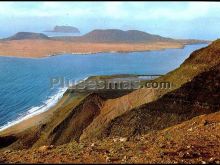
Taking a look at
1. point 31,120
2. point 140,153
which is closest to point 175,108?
point 140,153

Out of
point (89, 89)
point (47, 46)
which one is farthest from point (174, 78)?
point (47, 46)

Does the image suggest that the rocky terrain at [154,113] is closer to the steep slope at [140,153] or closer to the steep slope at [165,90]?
the steep slope at [165,90]

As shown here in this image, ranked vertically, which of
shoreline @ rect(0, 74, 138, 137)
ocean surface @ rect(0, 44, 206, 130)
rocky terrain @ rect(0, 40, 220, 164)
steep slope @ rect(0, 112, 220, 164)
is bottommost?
shoreline @ rect(0, 74, 138, 137)

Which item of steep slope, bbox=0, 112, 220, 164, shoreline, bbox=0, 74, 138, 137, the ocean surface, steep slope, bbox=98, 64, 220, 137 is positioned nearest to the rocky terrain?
steep slope, bbox=98, 64, 220, 137

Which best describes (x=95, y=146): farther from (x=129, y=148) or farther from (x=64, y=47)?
(x=64, y=47)

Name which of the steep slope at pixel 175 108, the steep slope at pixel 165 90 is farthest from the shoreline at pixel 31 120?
the steep slope at pixel 175 108

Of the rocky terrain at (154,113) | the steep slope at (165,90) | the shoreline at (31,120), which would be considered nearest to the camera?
the rocky terrain at (154,113)

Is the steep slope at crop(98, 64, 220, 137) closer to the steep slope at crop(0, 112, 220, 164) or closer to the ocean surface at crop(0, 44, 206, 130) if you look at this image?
the steep slope at crop(0, 112, 220, 164)

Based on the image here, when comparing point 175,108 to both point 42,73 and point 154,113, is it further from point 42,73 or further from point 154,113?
point 42,73

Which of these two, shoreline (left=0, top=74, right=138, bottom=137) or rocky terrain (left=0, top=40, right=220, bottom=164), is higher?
rocky terrain (left=0, top=40, right=220, bottom=164)

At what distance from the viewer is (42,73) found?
11669 cm

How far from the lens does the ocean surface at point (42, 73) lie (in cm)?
7044

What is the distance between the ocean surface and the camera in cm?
7044

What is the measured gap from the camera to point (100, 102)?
1726 inches
